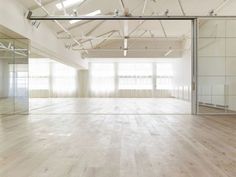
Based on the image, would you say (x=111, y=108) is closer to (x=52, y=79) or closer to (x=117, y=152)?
(x=117, y=152)

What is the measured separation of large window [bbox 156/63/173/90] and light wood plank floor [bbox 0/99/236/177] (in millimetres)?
18464

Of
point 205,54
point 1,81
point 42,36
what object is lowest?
point 1,81

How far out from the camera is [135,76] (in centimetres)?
2436

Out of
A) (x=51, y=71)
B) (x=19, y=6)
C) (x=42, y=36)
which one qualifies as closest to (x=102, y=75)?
(x=51, y=71)

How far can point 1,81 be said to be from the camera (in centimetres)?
984

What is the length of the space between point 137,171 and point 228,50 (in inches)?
308

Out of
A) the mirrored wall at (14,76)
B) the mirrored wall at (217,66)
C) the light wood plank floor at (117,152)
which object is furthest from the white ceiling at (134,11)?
the light wood plank floor at (117,152)

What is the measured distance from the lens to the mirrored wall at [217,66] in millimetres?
9375

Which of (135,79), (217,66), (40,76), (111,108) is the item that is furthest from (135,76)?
(217,66)

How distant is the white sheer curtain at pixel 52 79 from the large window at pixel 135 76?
155 inches

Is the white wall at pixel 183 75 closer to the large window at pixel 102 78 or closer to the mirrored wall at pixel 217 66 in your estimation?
the large window at pixel 102 78

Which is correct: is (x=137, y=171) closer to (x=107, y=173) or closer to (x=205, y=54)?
(x=107, y=173)

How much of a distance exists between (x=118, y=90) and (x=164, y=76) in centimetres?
398

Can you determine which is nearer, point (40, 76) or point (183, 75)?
point (183, 75)
